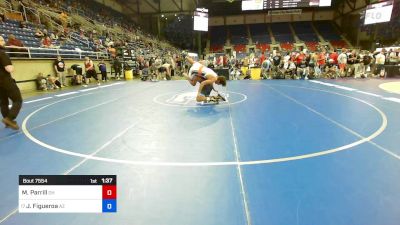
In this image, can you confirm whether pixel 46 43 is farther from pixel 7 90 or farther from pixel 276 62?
pixel 276 62

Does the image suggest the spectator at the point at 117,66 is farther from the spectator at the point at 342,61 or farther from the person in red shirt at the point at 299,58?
the spectator at the point at 342,61

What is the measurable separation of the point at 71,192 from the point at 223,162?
1.86 m

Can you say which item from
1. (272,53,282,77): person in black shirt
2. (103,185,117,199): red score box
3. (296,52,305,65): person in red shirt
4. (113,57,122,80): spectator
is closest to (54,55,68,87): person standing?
(113,57,122,80): spectator

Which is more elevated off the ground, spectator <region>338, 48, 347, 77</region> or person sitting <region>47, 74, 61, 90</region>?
spectator <region>338, 48, 347, 77</region>

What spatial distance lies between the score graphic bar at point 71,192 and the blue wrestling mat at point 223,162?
342 mm

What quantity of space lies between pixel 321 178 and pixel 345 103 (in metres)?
4.97

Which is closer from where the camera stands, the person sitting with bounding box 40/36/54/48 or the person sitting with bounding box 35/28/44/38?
the person sitting with bounding box 40/36/54/48

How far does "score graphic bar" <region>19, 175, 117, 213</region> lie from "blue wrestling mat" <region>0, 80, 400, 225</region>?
34 centimetres

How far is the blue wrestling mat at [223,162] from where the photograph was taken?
83.8 inches

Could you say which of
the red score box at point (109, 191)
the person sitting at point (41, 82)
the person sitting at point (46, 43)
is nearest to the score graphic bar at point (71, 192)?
the red score box at point (109, 191)

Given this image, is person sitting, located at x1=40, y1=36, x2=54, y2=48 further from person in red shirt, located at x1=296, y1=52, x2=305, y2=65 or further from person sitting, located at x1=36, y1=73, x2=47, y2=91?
person in red shirt, located at x1=296, y1=52, x2=305, y2=65

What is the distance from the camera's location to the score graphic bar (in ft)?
5.70

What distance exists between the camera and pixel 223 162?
3158 mm

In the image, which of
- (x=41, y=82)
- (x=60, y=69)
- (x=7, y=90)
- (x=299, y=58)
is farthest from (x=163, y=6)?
(x=7, y=90)
